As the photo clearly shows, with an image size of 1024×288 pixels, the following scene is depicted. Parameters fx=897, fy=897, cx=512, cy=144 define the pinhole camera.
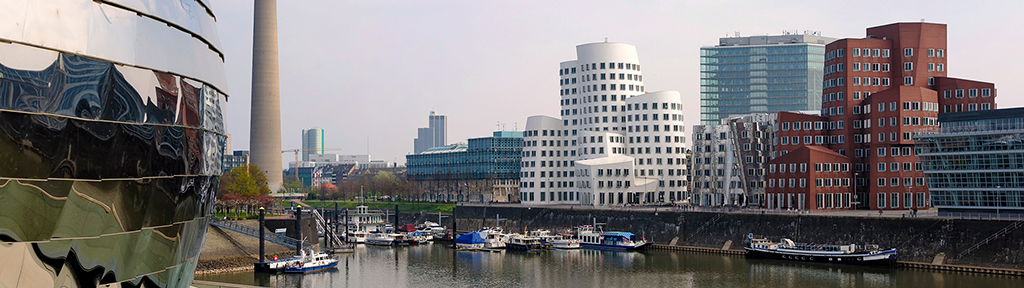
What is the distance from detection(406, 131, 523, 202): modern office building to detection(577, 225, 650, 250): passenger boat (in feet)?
225

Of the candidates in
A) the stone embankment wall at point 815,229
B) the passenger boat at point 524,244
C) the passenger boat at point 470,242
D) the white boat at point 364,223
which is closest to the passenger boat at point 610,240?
the stone embankment wall at point 815,229

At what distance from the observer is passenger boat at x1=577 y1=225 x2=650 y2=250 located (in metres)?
96.8

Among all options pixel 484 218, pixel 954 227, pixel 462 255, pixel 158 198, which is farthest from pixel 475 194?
pixel 158 198

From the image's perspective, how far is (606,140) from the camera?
450ft

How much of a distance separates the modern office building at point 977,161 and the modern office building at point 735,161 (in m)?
31.7

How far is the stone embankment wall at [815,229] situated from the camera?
228 ft

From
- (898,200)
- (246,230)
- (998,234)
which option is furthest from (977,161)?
(246,230)

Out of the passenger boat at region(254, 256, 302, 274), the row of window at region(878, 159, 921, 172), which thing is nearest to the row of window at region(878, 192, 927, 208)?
the row of window at region(878, 159, 921, 172)

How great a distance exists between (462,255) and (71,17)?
8693 cm

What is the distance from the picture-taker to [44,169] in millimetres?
8758

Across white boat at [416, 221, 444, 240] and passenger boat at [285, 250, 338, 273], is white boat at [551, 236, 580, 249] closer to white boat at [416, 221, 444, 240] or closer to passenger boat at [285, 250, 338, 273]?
white boat at [416, 221, 444, 240]

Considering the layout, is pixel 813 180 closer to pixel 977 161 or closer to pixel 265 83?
pixel 977 161

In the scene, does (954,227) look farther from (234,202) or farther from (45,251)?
(45,251)

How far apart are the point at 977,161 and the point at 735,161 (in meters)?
41.2
